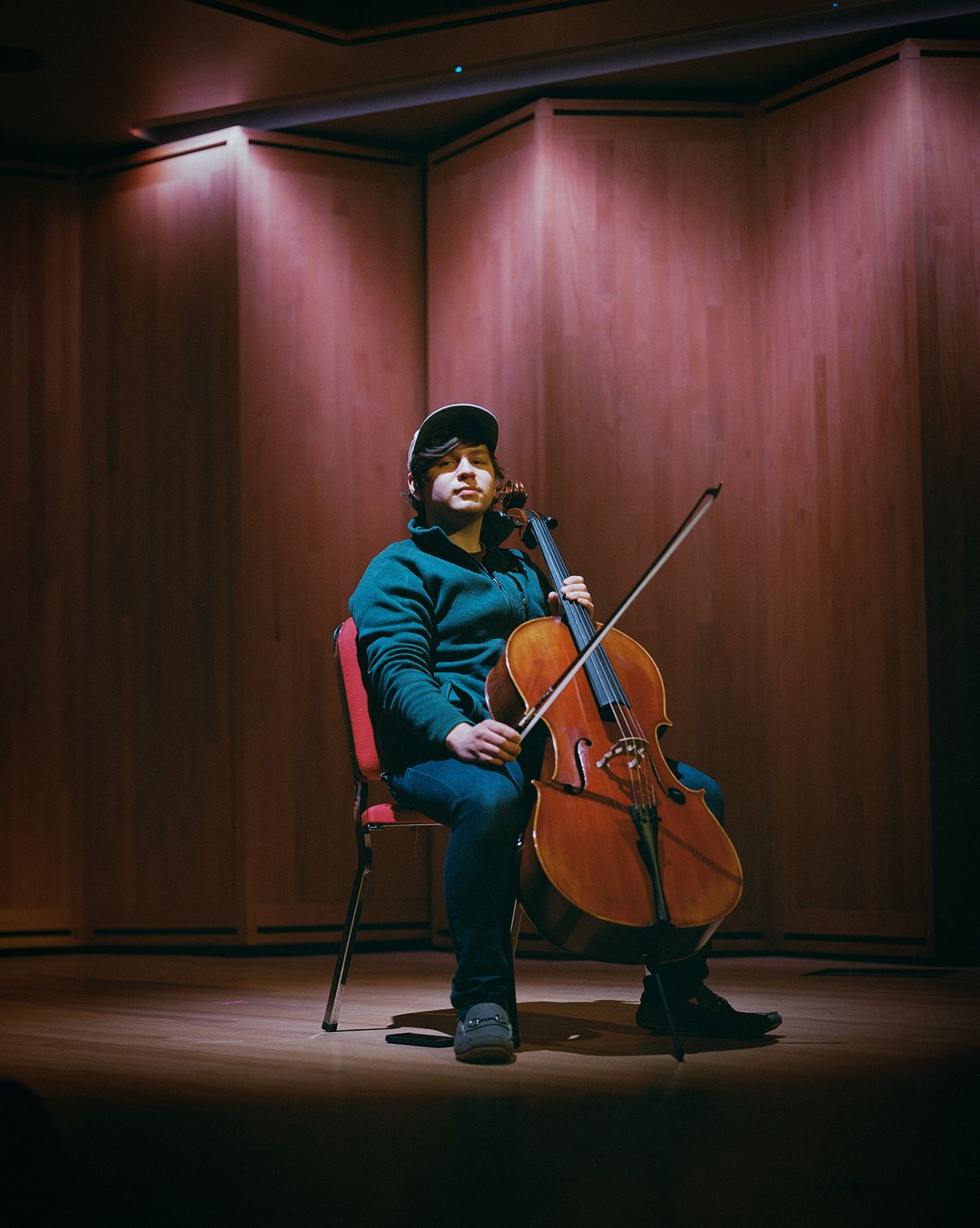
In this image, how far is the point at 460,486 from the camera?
9.29 ft

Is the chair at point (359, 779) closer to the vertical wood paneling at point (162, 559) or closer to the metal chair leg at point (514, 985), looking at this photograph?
the metal chair leg at point (514, 985)

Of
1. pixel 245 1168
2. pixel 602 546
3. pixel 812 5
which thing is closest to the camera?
pixel 245 1168

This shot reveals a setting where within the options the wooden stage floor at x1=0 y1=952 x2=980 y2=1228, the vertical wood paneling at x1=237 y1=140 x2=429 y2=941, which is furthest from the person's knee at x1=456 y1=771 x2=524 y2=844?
→ the vertical wood paneling at x1=237 y1=140 x2=429 y2=941

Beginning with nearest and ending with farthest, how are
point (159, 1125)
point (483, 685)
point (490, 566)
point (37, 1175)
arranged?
point (37, 1175) → point (159, 1125) → point (483, 685) → point (490, 566)

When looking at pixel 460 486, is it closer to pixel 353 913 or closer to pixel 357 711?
pixel 357 711

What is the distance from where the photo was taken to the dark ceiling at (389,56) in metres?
3.99

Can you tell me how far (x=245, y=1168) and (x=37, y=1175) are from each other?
1.21 feet

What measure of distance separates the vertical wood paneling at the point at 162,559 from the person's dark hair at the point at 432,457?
64.5 inches

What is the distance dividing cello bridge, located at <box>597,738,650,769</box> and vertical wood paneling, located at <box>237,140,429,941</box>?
88.0 inches

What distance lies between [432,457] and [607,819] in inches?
37.3

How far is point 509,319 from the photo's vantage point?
440 centimetres

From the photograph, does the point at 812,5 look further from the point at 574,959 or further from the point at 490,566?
the point at 574,959

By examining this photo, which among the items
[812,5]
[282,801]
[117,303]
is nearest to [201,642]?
[282,801]

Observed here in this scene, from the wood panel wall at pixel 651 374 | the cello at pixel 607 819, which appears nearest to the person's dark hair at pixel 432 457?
the cello at pixel 607 819
